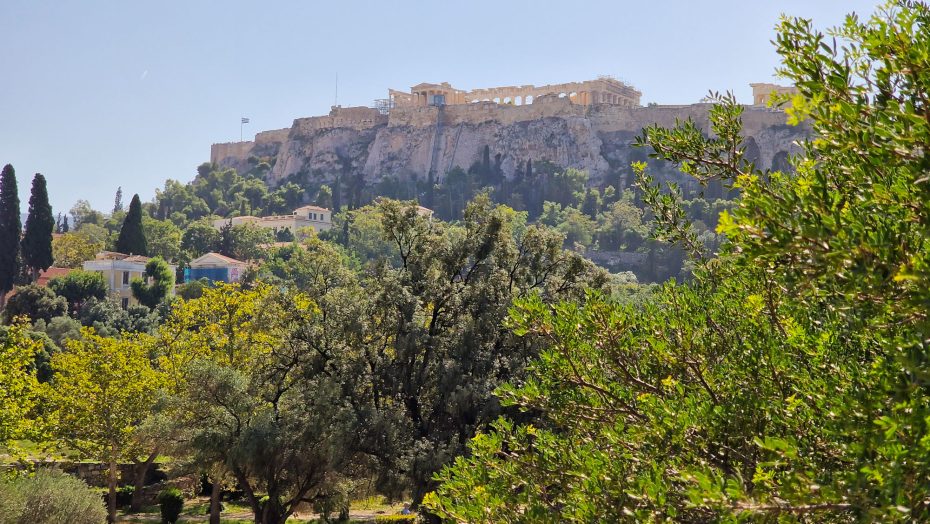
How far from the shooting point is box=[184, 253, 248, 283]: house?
6625cm

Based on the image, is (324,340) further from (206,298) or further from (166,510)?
(206,298)

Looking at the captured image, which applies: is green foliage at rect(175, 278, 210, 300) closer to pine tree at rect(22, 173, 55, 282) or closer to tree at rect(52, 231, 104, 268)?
pine tree at rect(22, 173, 55, 282)

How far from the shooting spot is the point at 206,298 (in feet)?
84.4

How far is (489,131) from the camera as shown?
103 meters

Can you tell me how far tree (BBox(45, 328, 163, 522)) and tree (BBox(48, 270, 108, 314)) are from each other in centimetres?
2933

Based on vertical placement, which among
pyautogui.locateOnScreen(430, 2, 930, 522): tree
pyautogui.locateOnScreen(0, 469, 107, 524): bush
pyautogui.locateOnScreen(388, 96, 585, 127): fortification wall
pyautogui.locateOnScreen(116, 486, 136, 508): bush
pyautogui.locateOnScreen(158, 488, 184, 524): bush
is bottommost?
pyautogui.locateOnScreen(116, 486, 136, 508): bush

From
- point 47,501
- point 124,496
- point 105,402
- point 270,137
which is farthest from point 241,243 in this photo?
point 47,501

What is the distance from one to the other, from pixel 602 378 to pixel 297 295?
16587mm

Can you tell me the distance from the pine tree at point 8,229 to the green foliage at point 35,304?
3.81 feet

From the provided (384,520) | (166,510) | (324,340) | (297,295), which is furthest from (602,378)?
(166,510)

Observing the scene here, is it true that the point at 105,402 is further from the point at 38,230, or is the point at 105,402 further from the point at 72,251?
the point at 72,251

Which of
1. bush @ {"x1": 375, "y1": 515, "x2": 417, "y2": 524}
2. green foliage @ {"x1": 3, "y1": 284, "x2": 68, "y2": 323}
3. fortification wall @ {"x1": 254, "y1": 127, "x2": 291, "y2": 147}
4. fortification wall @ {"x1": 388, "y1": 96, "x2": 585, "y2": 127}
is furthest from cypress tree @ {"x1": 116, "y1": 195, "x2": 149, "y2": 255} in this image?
fortification wall @ {"x1": 254, "y1": 127, "x2": 291, "y2": 147}

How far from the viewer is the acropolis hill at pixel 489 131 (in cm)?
9562

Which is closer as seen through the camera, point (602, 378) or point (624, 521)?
point (624, 521)
